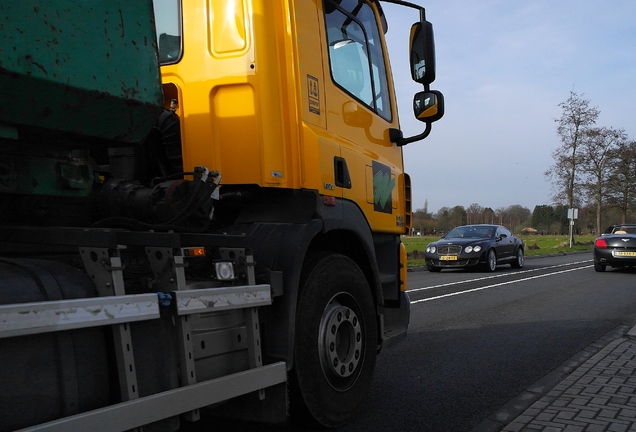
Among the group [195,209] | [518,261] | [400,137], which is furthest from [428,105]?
[518,261]

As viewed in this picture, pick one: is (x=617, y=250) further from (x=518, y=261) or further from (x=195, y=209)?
(x=195, y=209)

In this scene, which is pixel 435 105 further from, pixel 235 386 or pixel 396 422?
pixel 235 386

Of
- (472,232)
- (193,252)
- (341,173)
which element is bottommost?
(472,232)

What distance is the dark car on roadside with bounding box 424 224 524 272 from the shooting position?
18203 millimetres

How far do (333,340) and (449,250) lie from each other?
1531cm

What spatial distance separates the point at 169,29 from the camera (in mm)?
3811

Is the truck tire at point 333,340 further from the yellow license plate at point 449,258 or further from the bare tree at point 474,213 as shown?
the bare tree at point 474,213

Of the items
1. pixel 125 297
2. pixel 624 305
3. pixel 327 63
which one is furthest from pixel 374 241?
pixel 624 305

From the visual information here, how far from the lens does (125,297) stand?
7.45ft

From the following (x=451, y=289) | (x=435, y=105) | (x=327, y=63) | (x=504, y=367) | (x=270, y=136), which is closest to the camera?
(x=270, y=136)

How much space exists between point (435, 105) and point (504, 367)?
269cm

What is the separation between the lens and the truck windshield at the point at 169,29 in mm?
3768

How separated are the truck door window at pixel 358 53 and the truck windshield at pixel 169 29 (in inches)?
38.3

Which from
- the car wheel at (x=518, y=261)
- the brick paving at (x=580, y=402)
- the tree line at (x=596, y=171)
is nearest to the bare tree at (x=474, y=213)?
the tree line at (x=596, y=171)
